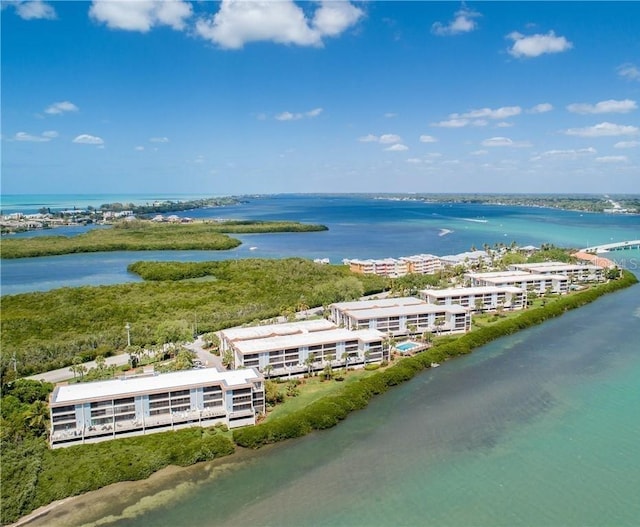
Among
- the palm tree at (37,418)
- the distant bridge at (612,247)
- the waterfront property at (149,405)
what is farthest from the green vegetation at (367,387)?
the distant bridge at (612,247)

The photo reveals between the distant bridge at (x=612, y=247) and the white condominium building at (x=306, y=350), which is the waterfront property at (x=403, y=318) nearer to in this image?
the white condominium building at (x=306, y=350)

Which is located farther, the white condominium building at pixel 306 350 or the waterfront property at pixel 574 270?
the waterfront property at pixel 574 270

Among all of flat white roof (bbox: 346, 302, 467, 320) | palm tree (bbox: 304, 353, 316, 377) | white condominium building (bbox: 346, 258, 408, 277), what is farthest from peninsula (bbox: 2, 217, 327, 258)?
palm tree (bbox: 304, 353, 316, 377)

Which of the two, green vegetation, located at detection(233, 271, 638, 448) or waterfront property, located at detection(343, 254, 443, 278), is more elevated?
waterfront property, located at detection(343, 254, 443, 278)

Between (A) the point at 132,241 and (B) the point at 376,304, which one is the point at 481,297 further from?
(A) the point at 132,241

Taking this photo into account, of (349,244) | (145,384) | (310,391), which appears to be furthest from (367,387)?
(349,244)

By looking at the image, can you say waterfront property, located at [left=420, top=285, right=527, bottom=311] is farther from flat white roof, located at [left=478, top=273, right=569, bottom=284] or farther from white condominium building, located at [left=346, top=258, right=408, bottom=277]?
white condominium building, located at [left=346, top=258, right=408, bottom=277]
